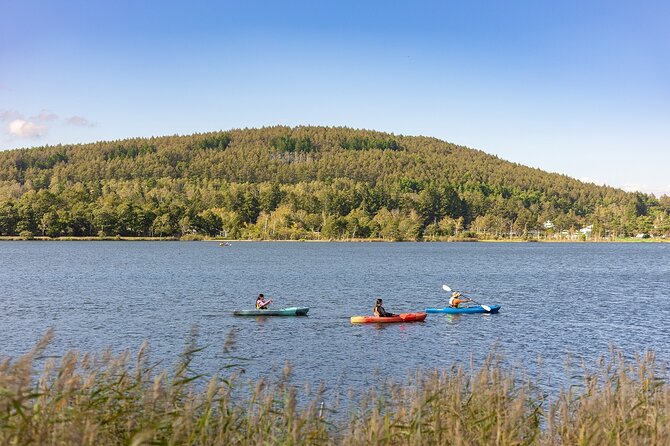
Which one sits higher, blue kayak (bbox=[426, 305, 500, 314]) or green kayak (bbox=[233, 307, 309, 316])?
blue kayak (bbox=[426, 305, 500, 314])

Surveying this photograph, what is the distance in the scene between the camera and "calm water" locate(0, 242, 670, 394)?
95.9 feet

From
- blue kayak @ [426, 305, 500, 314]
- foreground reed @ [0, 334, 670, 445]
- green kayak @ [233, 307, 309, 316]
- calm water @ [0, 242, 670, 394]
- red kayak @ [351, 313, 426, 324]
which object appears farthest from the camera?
blue kayak @ [426, 305, 500, 314]

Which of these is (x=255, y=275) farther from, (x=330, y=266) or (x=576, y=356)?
(x=576, y=356)

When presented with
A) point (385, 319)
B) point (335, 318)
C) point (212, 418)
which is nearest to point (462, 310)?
point (385, 319)

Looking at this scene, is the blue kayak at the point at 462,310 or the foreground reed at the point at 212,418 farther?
the blue kayak at the point at 462,310

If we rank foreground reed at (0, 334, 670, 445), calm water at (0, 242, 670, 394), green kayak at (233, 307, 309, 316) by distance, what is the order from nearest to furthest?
1. foreground reed at (0, 334, 670, 445)
2. calm water at (0, 242, 670, 394)
3. green kayak at (233, 307, 309, 316)

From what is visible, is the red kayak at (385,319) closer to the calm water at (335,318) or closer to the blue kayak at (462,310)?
the calm water at (335,318)

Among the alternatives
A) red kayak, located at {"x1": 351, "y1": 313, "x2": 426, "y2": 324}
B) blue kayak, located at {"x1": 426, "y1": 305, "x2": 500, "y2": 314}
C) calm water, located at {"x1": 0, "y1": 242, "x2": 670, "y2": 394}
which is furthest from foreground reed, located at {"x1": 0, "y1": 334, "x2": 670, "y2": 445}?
blue kayak, located at {"x1": 426, "y1": 305, "x2": 500, "y2": 314}

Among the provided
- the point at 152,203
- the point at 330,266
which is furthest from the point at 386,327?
the point at 152,203

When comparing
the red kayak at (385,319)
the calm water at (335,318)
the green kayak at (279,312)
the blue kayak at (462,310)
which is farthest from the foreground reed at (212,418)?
the blue kayak at (462,310)

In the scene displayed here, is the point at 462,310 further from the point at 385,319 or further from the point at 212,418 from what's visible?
the point at 212,418

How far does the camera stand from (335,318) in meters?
43.1

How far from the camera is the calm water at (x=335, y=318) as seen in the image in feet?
95.9

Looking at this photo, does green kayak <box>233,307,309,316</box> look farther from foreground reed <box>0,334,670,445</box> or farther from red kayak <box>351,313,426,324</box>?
foreground reed <box>0,334,670,445</box>
